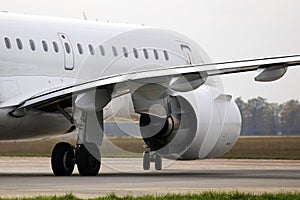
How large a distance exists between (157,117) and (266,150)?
93.2ft

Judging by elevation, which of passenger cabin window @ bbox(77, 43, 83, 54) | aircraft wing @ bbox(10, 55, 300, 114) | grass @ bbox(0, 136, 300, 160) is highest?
passenger cabin window @ bbox(77, 43, 83, 54)

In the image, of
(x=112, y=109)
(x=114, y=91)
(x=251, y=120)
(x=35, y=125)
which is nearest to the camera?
(x=114, y=91)

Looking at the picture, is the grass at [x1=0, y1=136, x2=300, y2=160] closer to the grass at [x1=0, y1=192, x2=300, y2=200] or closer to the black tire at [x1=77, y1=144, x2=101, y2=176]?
the black tire at [x1=77, y1=144, x2=101, y2=176]

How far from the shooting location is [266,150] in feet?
187

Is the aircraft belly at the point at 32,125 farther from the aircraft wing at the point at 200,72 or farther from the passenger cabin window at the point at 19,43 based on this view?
the passenger cabin window at the point at 19,43

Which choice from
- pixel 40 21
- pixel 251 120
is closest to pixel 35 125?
pixel 40 21

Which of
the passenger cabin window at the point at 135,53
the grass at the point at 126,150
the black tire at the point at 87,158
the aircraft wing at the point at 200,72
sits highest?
the passenger cabin window at the point at 135,53

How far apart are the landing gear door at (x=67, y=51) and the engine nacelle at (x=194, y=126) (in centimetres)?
253

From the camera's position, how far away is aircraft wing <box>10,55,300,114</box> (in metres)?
24.5

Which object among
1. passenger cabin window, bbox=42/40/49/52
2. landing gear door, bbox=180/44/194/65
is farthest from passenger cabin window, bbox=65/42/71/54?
landing gear door, bbox=180/44/194/65

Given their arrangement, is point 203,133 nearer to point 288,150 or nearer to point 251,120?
point 288,150

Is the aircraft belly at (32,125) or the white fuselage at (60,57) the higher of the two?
the white fuselage at (60,57)

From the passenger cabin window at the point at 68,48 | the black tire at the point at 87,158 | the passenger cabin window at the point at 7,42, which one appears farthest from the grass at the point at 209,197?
the passenger cabin window at the point at 68,48

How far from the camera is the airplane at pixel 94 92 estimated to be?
87.3 feet
